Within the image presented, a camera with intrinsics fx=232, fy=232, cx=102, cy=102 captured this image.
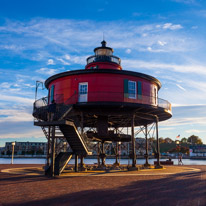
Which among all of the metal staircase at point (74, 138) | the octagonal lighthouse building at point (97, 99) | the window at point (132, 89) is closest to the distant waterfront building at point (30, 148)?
the octagonal lighthouse building at point (97, 99)

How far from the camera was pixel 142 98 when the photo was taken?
915 inches

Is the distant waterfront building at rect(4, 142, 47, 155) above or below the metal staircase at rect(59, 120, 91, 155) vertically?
below

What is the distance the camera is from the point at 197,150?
133 metres

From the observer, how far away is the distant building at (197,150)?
131500mm

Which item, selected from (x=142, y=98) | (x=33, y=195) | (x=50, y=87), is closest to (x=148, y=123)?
(x=142, y=98)

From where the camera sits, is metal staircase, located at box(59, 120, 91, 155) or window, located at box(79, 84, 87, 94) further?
window, located at box(79, 84, 87, 94)

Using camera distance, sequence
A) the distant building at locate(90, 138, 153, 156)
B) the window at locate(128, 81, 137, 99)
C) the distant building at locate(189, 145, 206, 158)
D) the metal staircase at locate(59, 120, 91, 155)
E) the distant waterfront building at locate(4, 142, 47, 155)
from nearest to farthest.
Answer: the metal staircase at locate(59, 120, 91, 155) → the window at locate(128, 81, 137, 99) → the distant building at locate(90, 138, 153, 156) → the distant building at locate(189, 145, 206, 158) → the distant waterfront building at locate(4, 142, 47, 155)

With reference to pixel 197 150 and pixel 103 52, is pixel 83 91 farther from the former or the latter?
pixel 197 150

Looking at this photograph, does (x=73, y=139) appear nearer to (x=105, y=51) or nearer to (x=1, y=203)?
(x=1, y=203)

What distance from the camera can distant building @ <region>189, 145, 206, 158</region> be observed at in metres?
132

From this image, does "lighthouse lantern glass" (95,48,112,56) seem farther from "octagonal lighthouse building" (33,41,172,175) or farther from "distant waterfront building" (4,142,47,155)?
"distant waterfront building" (4,142,47,155)

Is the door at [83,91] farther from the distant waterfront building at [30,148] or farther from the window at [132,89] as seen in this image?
the distant waterfront building at [30,148]

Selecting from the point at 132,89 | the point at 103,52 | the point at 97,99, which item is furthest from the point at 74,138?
the point at 103,52

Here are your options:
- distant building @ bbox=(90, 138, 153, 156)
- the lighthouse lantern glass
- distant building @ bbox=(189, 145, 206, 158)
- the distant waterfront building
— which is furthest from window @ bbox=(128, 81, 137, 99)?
the distant waterfront building
